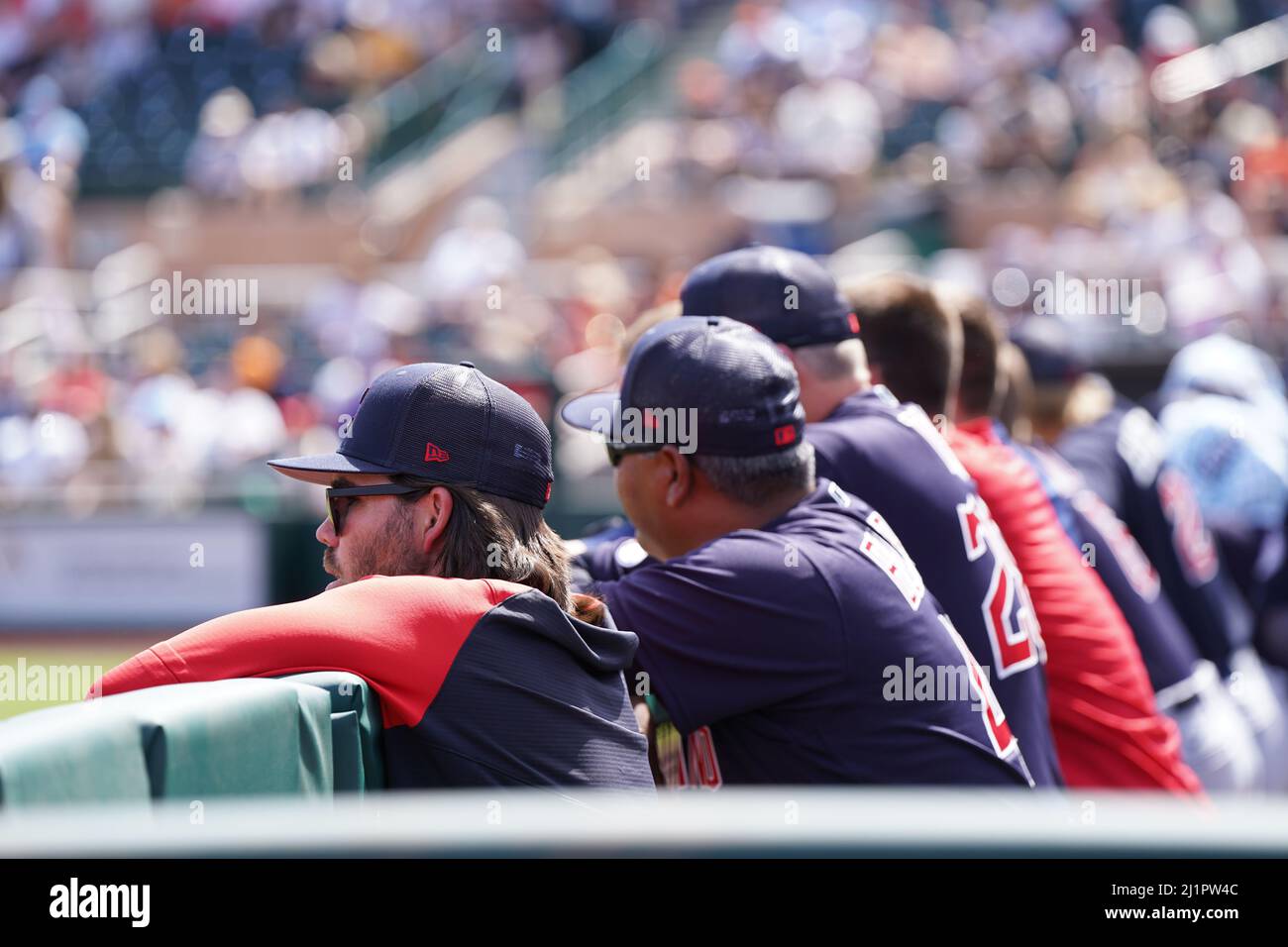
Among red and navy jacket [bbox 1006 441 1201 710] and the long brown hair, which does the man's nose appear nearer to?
the long brown hair

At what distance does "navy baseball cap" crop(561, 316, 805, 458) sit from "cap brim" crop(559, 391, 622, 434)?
0.40 feet

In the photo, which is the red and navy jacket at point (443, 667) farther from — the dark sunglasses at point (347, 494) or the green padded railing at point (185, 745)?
the dark sunglasses at point (347, 494)

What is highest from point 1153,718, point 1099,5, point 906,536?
point 1099,5

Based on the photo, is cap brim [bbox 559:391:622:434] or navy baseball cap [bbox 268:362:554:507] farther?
cap brim [bbox 559:391:622:434]

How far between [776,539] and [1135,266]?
34.8 ft

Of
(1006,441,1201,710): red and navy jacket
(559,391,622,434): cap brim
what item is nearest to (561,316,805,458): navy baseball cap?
(559,391,622,434): cap brim

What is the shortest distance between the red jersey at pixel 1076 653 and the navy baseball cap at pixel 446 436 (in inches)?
68.3

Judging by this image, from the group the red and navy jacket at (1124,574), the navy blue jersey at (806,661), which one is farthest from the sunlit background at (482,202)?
the navy blue jersey at (806,661)

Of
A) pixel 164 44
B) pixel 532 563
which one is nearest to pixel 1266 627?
pixel 532 563

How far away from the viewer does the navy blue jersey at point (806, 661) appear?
2.91 m

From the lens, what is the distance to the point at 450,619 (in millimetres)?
2410

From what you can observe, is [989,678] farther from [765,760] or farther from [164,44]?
[164,44]

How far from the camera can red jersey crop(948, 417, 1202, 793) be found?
4.12m
